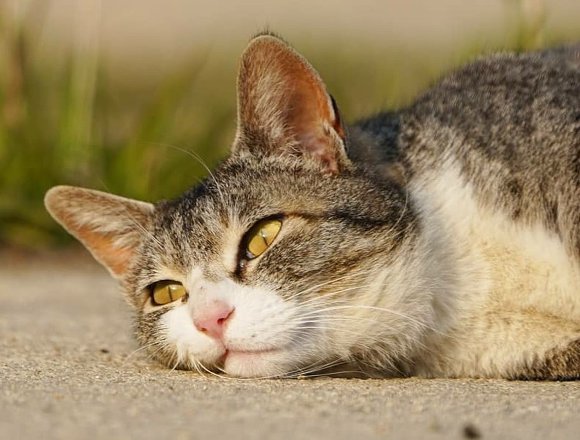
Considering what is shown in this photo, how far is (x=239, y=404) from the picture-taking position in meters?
2.90

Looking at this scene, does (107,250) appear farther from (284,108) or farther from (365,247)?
(365,247)

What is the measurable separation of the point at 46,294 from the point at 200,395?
9.67 feet

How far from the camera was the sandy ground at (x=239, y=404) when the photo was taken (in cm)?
259

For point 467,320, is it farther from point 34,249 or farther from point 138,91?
point 138,91

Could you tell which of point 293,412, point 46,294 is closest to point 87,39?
point 46,294

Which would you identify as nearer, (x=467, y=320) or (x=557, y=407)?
(x=557, y=407)

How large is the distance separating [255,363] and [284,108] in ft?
3.19

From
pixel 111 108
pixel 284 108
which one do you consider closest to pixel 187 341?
pixel 284 108

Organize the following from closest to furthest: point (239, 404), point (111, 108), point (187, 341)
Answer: point (239, 404) → point (187, 341) → point (111, 108)

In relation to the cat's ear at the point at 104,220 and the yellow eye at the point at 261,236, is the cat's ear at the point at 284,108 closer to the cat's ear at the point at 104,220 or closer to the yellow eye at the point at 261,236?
the yellow eye at the point at 261,236

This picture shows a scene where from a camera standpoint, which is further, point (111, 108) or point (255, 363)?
point (111, 108)

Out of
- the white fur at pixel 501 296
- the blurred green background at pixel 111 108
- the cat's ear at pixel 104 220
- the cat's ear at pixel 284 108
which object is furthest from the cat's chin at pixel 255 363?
the blurred green background at pixel 111 108

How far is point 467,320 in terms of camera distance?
374 cm

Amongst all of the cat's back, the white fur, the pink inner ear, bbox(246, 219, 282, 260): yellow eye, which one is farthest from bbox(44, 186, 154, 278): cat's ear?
the white fur
